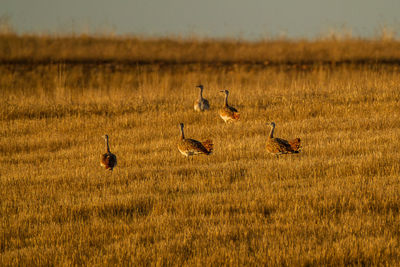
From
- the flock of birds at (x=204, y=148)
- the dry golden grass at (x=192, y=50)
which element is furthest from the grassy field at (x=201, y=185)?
the dry golden grass at (x=192, y=50)

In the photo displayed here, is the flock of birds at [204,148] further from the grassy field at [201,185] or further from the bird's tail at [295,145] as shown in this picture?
the grassy field at [201,185]

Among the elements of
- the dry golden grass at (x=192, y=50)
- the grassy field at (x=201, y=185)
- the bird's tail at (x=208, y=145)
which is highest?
the dry golden grass at (x=192, y=50)

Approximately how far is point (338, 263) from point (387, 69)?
90.5ft

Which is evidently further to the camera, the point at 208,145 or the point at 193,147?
the point at 208,145

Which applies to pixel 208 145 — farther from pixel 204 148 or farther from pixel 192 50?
pixel 192 50

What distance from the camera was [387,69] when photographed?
102 ft

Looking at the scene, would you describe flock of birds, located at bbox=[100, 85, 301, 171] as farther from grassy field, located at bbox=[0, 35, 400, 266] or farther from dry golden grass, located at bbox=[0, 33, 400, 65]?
dry golden grass, located at bbox=[0, 33, 400, 65]

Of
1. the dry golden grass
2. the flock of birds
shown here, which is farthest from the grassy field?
the dry golden grass

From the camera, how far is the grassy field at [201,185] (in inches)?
249

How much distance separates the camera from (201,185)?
924cm

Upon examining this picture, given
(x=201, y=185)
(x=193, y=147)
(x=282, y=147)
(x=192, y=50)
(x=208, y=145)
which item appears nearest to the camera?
(x=201, y=185)

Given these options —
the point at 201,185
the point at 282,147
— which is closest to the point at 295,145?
the point at 282,147

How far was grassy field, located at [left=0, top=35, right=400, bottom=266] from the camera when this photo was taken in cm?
632

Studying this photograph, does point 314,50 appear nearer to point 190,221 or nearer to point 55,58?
point 55,58
